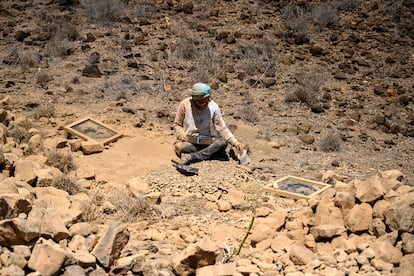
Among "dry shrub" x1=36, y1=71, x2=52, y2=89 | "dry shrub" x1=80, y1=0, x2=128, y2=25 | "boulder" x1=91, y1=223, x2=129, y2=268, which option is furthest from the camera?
"dry shrub" x1=80, y1=0, x2=128, y2=25

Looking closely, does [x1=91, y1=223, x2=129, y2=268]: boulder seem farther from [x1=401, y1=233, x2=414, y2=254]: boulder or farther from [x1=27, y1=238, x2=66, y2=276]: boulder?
[x1=401, y1=233, x2=414, y2=254]: boulder

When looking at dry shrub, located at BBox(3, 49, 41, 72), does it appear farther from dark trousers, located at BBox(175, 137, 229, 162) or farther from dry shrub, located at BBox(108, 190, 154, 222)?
dry shrub, located at BBox(108, 190, 154, 222)

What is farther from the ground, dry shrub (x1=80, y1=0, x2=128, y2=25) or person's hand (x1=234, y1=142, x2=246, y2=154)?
dry shrub (x1=80, y1=0, x2=128, y2=25)

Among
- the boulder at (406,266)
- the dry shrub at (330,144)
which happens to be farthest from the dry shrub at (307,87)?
the boulder at (406,266)

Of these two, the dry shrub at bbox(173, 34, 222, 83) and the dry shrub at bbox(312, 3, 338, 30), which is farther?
the dry shrub at bbox(312, 3, 338, 30)

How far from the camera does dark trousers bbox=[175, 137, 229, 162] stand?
7.19 metres

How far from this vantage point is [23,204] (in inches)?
170

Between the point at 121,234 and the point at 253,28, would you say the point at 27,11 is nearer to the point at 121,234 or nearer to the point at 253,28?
the point at 253,28

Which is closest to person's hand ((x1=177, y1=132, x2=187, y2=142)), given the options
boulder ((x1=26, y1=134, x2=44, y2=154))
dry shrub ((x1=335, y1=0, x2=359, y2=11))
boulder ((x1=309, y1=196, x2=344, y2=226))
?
boulder ((x1=26, y1=134, x2=44, y2=154))

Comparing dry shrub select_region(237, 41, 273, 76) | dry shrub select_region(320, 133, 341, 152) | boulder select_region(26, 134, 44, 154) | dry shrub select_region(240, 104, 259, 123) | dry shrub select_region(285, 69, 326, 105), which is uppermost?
boulder select_region(26, 134, 44, 154)

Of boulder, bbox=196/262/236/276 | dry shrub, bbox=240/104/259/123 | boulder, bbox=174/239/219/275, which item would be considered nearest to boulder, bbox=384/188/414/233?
boulder, bbox=196/262/236/276

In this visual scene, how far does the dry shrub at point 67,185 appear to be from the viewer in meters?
5.71

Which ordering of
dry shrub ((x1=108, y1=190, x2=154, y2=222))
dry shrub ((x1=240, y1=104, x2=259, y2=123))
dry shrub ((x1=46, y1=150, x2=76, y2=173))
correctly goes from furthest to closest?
dry shrub ((x1=240, y1=104, x2=259, y2=123))
dry shrub ((x1=46, y1=150, x2=76, y2=173))
dry shrub ((x1=108, y1=190, x2=154, y2=222))

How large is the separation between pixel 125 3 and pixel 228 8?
2424mm
